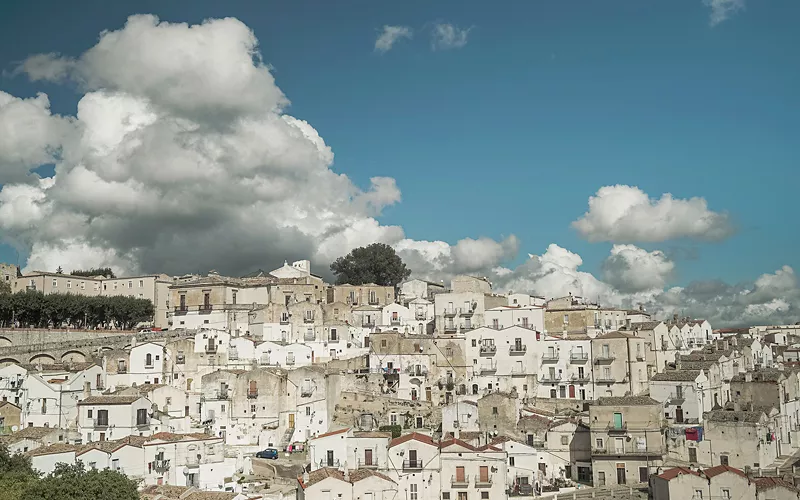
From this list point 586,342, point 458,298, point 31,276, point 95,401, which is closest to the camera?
point 95,401

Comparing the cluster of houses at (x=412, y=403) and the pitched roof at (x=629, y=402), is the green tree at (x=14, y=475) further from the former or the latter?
the pitched roof at (x=629, y=402)

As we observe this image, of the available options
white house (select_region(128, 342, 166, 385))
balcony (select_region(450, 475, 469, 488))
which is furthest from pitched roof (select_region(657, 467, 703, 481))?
white house (select_region(128, 342, 166, 385))

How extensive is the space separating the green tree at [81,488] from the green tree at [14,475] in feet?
1.55

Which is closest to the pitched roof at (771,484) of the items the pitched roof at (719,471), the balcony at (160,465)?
the pitched roof at (719,471)

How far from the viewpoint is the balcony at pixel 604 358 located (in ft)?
198

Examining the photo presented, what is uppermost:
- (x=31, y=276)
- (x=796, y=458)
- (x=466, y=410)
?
(x=31, y=276)

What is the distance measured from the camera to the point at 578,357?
2426 inches

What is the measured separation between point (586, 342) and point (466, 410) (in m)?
13.5

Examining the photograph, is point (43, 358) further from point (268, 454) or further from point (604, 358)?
point (604, 358)

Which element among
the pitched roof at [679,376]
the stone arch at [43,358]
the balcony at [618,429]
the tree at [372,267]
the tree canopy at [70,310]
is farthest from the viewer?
the tree at [372,267]

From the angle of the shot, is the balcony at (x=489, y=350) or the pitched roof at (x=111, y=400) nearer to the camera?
the pitched roof at (x=111, y=400)

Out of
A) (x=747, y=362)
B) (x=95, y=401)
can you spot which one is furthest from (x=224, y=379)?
(x=747, y=362)

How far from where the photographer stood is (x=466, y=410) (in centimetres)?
5422

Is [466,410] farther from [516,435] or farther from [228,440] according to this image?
[228,440]
